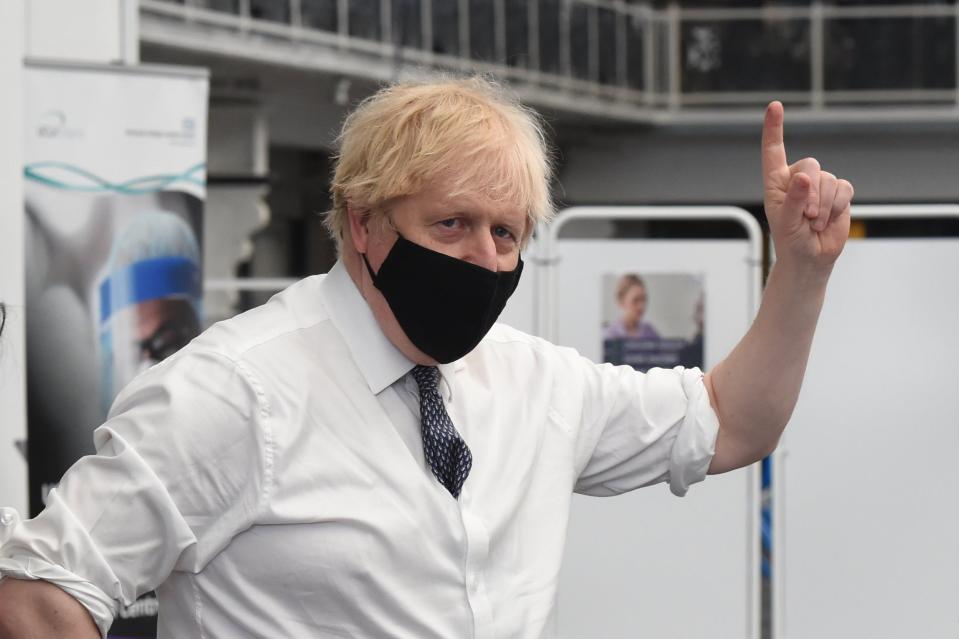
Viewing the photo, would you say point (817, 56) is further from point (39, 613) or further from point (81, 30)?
point (39, 613)

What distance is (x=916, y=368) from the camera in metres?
4.95

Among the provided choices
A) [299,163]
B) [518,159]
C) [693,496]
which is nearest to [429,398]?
[518,159]

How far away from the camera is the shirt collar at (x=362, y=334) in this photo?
1961 millimetres

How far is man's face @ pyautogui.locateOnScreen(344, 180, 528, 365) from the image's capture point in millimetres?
1920

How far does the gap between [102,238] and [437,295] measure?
3.31 metres

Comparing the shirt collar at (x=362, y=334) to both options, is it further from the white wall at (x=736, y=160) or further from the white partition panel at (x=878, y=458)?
the white wall at (x=736, y=160)

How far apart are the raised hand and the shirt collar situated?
0.61 m

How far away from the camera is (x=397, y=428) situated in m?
1.96

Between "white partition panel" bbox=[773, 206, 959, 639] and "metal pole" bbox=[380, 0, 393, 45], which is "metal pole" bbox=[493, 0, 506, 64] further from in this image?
"white partition panel" bbox=[773, 206, 959, 639]

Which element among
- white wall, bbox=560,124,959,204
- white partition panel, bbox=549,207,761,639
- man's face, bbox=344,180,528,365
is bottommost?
white partition panel, bbox=549,207,761,639

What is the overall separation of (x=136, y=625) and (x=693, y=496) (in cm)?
213

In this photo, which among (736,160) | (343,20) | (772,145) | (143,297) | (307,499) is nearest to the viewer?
(307,499)

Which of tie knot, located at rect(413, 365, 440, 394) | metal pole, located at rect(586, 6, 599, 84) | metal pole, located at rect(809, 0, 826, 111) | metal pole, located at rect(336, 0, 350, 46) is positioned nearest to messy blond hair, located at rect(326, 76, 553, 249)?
tie knot, located at rect(413, 365, 440, 394)

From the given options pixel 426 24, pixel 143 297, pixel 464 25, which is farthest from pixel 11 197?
pixel 464 25
